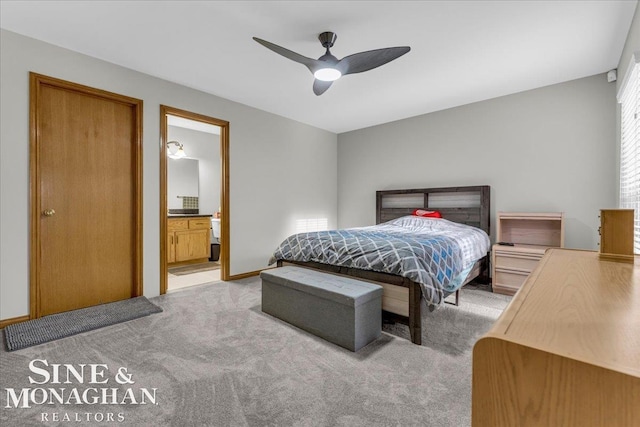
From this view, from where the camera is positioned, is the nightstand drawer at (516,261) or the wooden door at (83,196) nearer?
the wooden door at (83,196)

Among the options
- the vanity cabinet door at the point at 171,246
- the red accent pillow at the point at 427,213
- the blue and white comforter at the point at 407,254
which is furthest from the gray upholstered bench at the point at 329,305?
the vanity cabinet door at the point at 171,246

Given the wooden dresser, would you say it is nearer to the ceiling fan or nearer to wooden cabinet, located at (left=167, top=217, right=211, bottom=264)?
the ceiling fan

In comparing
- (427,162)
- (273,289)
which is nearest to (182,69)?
(273,289)

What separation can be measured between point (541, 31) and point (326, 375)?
324 centimetres

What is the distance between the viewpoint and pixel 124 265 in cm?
324

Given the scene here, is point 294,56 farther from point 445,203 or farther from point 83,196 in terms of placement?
point 445,203

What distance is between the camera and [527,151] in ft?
12.2

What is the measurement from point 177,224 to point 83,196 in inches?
79.1

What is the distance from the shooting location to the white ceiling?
7.22 feet

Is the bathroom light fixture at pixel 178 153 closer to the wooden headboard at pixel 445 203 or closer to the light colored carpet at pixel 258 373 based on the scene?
the light colored carpet at pixel 258 373

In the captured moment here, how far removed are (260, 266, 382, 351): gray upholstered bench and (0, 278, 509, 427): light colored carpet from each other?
3.5 inches

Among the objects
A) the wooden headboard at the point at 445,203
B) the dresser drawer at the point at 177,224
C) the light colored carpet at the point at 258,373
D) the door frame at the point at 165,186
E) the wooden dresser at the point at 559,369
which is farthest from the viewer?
the dresser drawer at the point at 177,224

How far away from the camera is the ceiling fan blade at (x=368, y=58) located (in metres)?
2.23

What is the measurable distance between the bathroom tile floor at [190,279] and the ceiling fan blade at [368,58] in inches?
128
